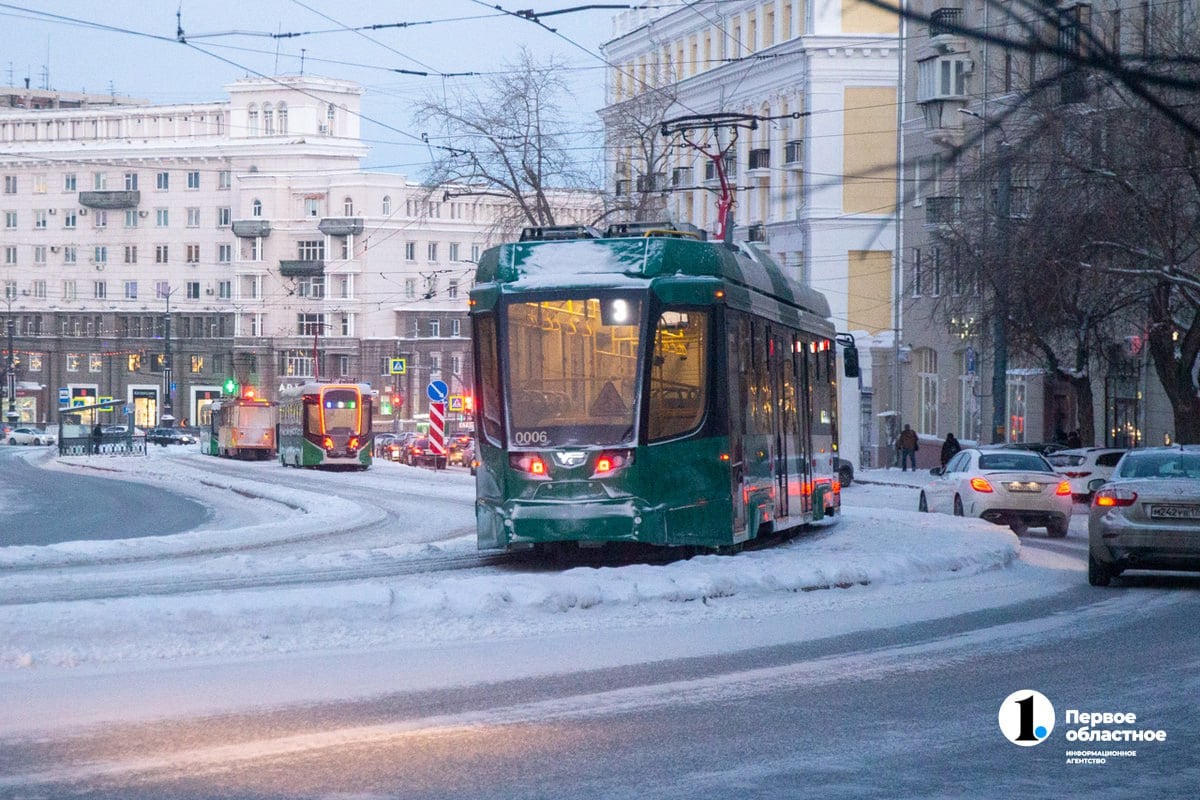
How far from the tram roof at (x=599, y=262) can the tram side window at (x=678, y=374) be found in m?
0.51

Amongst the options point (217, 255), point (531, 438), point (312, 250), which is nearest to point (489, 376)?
point (531, 438)

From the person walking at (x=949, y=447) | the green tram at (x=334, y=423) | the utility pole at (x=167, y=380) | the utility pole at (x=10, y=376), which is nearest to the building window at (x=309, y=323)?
the utility pole at (x=167, y=380)

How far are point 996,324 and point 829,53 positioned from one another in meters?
25.9

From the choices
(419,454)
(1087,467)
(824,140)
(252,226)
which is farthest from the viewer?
(252,226)

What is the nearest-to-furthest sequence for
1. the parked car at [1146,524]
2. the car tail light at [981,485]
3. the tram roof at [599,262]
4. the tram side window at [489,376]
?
the parked car at [1146,524] < the tram side window at [489,376] < the tram roof at [599,262] < the car tail light at [981,485]

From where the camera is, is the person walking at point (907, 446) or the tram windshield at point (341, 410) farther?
the tram windshield at point (341, 410)

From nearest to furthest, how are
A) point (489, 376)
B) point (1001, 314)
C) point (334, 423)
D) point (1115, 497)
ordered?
A: 1. point (1115, 497)
2. point (489, 376)
3. point (1001, 314)
4. point (334, 423)

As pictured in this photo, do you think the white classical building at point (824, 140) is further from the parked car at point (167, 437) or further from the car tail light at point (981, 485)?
the parked car at point (167, 437)

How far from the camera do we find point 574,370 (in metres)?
18.1

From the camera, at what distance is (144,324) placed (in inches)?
4564

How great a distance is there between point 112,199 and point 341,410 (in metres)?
58.8

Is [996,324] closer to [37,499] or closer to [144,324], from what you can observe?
[37,499]

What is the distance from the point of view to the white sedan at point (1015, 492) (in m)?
28.9

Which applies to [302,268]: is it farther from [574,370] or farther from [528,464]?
[528,464]
